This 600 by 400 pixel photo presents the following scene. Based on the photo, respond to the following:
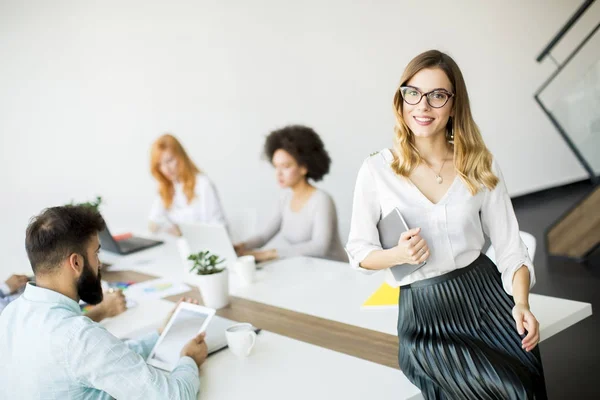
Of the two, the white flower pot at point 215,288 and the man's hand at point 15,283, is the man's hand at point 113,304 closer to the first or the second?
the white flower pot at point 215,288

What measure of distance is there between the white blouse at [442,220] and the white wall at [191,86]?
3464 millimetres

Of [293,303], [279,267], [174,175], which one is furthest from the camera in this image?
[174,175]

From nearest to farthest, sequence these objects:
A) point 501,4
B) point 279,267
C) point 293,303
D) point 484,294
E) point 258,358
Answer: point 484,294 → point 258,358 → point 293,303 → point 279,267 → point 501,4

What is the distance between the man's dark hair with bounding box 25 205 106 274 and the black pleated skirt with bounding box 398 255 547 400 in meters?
0.92

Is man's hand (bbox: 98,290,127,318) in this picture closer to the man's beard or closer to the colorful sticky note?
the man's beard

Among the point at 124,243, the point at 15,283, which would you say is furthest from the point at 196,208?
the point at 15,283

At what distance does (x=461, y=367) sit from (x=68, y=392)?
1004 mm

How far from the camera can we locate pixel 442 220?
1.68 meters

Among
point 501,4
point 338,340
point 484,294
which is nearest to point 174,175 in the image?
point 338,340

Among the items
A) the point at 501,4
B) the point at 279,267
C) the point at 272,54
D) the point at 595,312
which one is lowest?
the point at 595,312

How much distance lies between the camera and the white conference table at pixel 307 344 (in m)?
1.59

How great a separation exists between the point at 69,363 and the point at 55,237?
0.33m

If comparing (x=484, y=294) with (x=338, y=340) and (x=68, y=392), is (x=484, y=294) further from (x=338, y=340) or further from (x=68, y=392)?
(x=68, y=392)

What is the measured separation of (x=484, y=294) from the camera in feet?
5.51
